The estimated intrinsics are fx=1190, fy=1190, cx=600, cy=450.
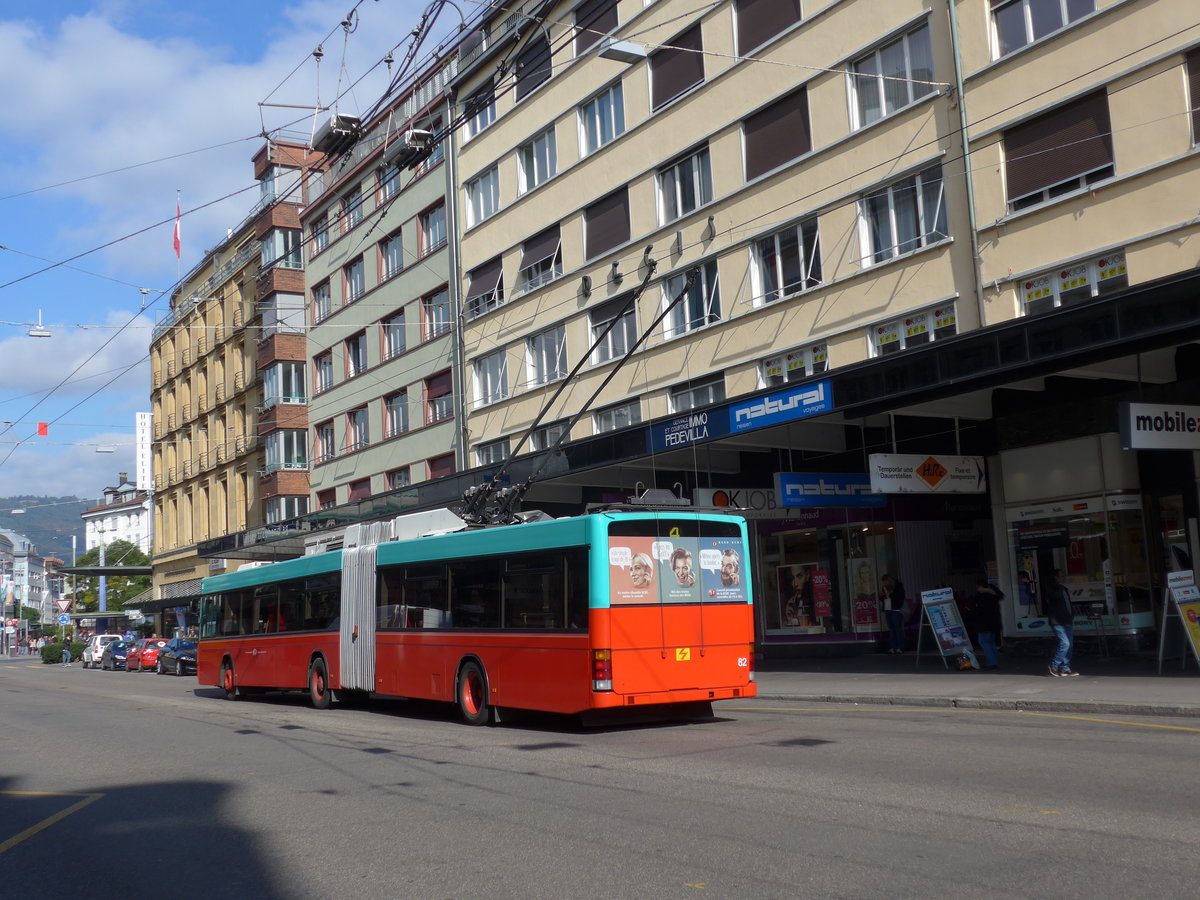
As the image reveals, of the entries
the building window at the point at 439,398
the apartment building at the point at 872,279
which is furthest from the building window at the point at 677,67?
the building window at the point at 439,398

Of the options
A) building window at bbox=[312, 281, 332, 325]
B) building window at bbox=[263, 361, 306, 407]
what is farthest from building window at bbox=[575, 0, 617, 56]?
building window at bbox=[263, 361, 306, 407]

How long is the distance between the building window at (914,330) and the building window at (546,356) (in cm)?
1192

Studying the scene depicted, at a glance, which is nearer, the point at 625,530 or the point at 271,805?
the point at 271,805

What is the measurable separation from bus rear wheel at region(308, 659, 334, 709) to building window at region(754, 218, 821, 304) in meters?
12.4

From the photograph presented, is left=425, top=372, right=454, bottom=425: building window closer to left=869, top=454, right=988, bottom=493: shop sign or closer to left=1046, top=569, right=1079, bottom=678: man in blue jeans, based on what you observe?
left=869, top=454, right=988, bottom=493: shop sign

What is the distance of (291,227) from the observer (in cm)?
5703

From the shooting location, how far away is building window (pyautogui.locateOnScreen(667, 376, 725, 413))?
91.5ft

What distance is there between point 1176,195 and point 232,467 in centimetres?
5218

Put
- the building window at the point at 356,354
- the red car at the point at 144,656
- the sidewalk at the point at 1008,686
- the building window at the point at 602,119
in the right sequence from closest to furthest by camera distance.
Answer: the sidewalk at the point at 1008,686 → the building window at the point at 602,119 → the building window at the point at 356,354 → the red car at the point at 144,656

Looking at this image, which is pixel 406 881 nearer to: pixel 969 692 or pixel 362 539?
pixel 969 692

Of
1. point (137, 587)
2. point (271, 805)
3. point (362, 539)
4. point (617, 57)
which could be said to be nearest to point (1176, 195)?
point (617, 57)

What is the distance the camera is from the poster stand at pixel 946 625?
2030 centimetres

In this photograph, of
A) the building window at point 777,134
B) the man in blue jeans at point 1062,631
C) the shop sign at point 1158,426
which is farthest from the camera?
the building window at point 777,134

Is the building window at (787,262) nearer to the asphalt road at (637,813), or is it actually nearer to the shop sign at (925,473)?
the shop sign at (925,473)
